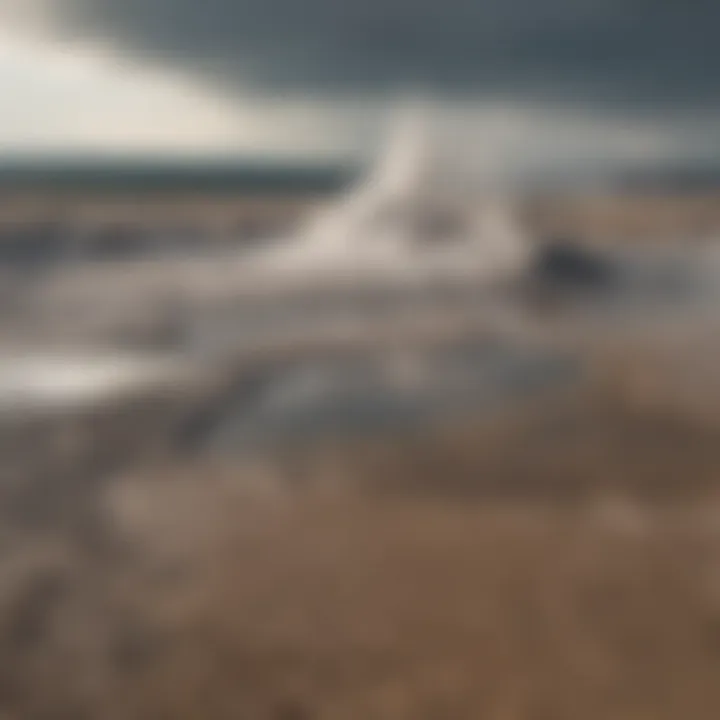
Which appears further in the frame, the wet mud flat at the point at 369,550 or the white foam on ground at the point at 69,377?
the white foam on ground at the point at 69,377

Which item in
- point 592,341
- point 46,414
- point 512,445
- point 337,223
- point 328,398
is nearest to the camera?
point 512,445

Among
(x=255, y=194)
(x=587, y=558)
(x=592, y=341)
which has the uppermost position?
(x=255, y=194)

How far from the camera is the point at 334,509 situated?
1002 cm

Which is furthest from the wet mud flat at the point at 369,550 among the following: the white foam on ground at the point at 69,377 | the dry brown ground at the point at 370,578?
the white foam on ground at the point at 69,377

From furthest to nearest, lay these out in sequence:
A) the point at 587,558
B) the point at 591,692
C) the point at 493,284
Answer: the point at 493,284 < the point at 587,558 < the point at 591,692

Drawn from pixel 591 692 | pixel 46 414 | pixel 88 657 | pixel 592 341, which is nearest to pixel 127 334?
pixel 46 414

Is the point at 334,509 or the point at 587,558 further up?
the point at 334,509

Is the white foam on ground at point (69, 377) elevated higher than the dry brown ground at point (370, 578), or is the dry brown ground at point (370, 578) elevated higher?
the white foam on ground at point (69, 377)

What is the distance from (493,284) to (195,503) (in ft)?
39.0

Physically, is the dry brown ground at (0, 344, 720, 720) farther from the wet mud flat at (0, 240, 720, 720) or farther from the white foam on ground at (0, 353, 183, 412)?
the white foam on ground at (0, 353, 183, 412)

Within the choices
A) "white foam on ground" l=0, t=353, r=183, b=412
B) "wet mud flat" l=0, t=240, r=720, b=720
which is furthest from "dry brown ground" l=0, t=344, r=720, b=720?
"white foam on ground" l=0, t=353, r=183, b=412

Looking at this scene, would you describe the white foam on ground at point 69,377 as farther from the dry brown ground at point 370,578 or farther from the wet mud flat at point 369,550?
the dry brown ground at point 370,578

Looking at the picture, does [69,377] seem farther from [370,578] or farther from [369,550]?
[370,578]

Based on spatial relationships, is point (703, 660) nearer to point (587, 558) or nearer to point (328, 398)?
point (587, 558)
